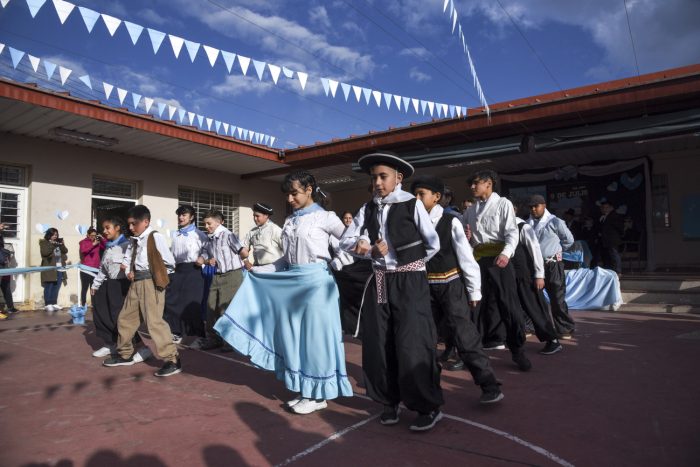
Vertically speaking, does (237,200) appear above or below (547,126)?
below

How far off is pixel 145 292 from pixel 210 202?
27.8 ft

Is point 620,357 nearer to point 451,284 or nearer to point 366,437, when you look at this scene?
point 451,284

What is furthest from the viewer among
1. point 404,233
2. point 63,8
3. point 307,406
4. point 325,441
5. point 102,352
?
point 63,8

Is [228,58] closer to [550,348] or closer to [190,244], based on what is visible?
[190,244]

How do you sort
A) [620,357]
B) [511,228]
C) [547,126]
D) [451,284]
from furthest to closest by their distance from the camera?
[547,126] < [620,357] < [511,228] < [451,284]

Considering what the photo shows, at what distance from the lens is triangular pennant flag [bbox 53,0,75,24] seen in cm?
569

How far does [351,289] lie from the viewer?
3.75 m

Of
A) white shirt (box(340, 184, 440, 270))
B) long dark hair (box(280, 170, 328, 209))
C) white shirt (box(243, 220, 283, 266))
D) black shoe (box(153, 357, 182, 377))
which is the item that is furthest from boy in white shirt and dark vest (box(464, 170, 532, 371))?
black shoe (box(153, 357, 182, 377))

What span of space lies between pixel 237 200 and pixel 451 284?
10756 millimetres

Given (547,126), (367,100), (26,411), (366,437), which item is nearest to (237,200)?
(367,100)

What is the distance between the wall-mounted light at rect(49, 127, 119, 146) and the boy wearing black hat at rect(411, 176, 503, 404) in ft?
26.8

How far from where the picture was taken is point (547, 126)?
8.82 metres

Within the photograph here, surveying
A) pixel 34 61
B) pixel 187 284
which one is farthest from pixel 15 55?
pixel 187 284

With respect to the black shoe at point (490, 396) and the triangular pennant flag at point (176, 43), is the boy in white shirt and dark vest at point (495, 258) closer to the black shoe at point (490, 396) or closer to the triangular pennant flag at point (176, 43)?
the black shoe at point (490, 396)
